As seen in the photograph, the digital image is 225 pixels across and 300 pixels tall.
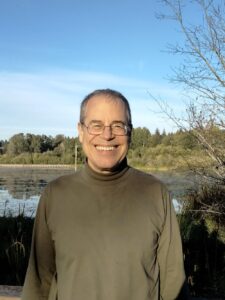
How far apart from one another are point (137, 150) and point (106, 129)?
16.4 m

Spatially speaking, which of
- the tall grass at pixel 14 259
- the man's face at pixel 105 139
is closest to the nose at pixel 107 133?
the man's face at pixel 105 139

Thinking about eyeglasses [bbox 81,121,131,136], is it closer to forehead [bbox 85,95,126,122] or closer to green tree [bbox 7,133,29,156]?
forehead [bbox 85,95,126,122]

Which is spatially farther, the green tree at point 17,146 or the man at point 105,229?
the green tree at point 17,146

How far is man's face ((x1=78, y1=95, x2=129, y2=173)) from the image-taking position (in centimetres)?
186

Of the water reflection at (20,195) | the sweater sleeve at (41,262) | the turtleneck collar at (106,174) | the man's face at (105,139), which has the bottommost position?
the water reflection at (20,195)

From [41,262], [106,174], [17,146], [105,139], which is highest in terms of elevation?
[17,146]

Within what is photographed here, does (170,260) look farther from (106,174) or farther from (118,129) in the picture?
(118,129)

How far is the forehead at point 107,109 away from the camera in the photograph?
189cm

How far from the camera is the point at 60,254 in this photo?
185 centimetres

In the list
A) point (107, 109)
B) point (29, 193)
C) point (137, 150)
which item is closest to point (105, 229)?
point (107, 109)

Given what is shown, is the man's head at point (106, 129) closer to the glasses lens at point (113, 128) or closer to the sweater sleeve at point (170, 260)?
the glasses lens at point (113, 128)

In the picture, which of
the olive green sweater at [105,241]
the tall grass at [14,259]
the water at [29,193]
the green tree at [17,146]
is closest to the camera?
the olive green sweater at [105,241]

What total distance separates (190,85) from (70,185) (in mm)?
5260

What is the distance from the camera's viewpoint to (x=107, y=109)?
189 cm
